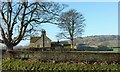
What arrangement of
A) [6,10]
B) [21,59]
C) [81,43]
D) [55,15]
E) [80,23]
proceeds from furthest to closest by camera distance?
1. [81,43]
2. [80,23]
3. [55,15]
4. [6,10]
5. [21,59]

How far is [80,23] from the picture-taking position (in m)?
44.8

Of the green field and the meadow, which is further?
the meadow

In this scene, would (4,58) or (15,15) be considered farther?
(15,15)

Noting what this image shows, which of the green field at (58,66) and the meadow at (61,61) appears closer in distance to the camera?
the green field at (58,66)

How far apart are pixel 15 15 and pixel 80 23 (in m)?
20.3

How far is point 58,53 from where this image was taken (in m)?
17.8

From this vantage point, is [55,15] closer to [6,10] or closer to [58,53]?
[6,10]

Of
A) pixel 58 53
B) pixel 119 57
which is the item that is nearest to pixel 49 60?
pixel 58 53

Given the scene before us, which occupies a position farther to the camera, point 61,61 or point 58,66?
point 61,61

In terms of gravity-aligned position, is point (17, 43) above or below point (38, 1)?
below

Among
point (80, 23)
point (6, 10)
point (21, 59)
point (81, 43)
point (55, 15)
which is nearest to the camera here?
point (21, 59)

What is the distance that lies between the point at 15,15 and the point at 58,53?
30.8 feet

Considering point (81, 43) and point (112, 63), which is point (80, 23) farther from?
point (112, 63)

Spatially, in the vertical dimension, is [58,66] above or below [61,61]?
below
